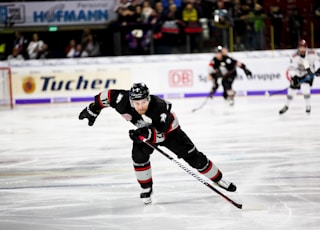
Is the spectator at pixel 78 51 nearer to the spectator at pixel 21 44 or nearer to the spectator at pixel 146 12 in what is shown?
the spectator at pixel 21 44

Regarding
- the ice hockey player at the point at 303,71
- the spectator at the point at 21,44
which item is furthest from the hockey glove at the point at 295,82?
the spectator at the point at 21,44

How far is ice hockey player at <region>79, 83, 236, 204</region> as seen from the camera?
15.6ft

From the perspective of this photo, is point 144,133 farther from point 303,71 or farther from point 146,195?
point 303,71

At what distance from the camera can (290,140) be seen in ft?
27.6

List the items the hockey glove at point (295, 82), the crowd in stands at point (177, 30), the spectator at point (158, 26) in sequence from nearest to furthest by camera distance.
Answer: the hockey glove at point (295, 82) → the crowd in stands at point (177, 30) → the spectator at point (158, 26)

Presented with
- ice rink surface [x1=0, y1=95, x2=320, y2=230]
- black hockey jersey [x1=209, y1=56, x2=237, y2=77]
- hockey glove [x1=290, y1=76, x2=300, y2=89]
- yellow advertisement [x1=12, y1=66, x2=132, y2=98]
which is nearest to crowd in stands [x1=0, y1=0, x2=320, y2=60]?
yellow advertisement [x1=12, y1=66, x2=132, y2=98]

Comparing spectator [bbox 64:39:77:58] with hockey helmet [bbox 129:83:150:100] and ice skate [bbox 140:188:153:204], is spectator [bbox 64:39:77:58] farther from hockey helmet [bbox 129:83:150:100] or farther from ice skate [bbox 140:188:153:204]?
hockey helmet [bbox 129:83:150:100]

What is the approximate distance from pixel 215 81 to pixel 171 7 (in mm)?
2357

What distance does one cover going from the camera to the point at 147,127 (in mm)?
4832

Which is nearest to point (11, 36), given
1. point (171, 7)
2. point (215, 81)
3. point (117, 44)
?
point (117, 44)

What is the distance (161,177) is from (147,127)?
1520mm

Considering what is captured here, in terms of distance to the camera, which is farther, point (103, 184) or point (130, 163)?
point (130, 163)

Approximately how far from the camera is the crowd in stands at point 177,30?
571 inches

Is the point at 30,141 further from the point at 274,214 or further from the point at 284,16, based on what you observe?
the point at 284,16
